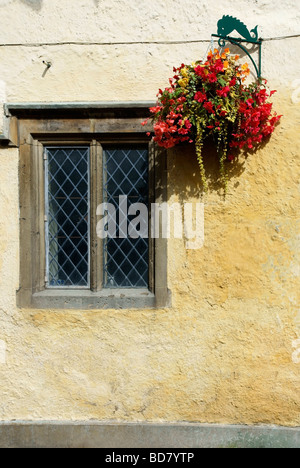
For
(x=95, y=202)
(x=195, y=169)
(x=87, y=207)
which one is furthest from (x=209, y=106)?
(x=87, y=207)

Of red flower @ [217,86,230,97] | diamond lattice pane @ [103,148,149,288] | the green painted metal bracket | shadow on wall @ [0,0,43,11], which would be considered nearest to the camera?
red flower @ [217,86,230,97]

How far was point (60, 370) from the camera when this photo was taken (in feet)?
10.3

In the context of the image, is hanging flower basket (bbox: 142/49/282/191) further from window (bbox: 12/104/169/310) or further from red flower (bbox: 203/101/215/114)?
window (bbox: 12/104/169/310)

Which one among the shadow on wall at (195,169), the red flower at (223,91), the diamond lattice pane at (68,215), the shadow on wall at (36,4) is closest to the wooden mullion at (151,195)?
the shadow on wall at (195,169)

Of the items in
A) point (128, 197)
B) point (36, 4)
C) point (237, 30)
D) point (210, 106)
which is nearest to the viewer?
point (210, 106)

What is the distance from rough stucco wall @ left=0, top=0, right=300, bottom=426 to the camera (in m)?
3.06

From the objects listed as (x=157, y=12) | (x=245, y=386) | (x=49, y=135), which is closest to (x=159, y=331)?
(x=245, y=386)

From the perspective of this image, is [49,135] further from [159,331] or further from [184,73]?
[159,331]

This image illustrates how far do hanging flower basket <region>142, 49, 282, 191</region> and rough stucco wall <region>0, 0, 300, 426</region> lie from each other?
27 cm

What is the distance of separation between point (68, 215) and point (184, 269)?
1.11m

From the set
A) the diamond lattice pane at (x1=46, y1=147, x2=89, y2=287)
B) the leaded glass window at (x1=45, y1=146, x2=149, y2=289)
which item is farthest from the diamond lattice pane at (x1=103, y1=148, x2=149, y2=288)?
the diamond lattice pane at (x1=46, y1=147, x2=89, y2=287)

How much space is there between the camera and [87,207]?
10.7 ft

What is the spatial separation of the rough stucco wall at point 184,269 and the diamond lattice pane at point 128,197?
0.26 meters

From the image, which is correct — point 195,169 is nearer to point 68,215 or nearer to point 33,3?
point 68,215
